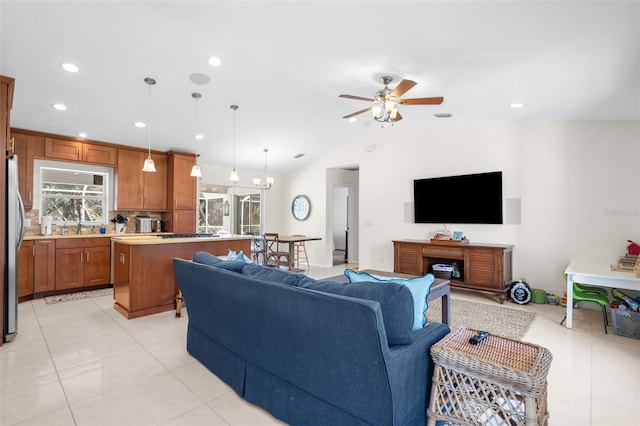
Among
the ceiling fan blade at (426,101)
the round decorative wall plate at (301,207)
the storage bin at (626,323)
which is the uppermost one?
the ceiling fan blade at (426,101)

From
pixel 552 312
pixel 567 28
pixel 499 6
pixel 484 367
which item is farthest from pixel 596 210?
pixel 484 367

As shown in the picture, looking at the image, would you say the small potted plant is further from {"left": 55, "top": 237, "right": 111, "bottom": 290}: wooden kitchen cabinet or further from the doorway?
the doorway

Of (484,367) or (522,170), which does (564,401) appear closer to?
(484,367)

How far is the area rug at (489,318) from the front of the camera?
345 centimetres

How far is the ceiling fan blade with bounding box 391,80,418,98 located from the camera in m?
3.01

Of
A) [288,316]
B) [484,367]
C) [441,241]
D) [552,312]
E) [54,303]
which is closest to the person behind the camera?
[484,367]

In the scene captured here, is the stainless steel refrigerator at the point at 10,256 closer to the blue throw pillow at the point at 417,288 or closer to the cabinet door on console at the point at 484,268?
the blue throw pillow at the point at 417,288

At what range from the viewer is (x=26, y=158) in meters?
4.80

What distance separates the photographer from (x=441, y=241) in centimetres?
519

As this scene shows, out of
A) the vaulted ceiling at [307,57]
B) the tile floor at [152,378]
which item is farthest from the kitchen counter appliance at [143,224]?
the tile floor at [152,378]

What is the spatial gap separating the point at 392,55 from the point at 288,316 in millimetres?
2656

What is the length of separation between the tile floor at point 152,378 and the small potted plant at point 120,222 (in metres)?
2.31

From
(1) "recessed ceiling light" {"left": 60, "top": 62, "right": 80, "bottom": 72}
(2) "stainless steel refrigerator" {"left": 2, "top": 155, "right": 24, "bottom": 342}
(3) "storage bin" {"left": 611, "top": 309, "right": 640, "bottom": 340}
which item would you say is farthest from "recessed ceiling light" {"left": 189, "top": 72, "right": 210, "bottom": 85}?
(3) "storage bin" {"left": 611, "top": 309, "right": 640, "bottom": 340}

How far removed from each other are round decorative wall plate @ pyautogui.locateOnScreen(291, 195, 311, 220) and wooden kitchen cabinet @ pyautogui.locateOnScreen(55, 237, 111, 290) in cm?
427
